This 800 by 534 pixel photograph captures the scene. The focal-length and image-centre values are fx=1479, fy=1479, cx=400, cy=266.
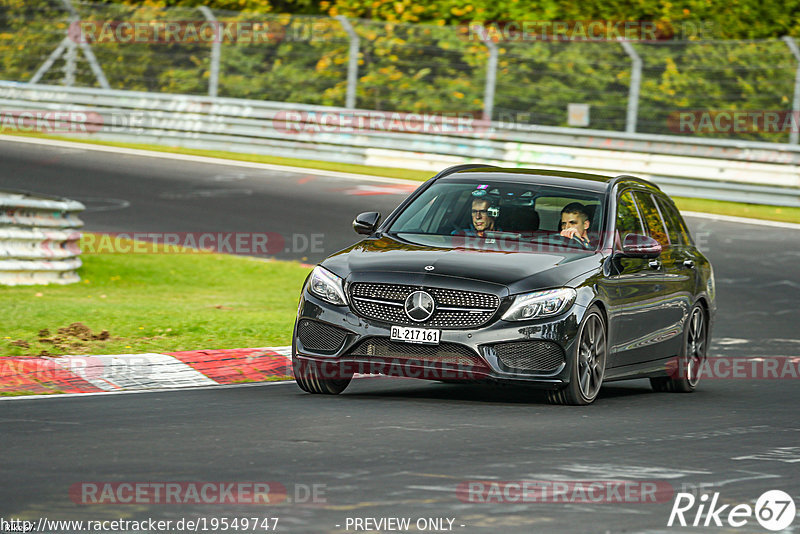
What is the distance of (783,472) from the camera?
7.65 meters

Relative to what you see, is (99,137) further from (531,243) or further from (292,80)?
(531,243)

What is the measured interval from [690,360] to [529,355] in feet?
9.64

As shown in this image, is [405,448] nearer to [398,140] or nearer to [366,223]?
[366,223]

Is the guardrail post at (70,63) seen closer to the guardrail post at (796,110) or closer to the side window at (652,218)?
the guardrail post at (796,110)

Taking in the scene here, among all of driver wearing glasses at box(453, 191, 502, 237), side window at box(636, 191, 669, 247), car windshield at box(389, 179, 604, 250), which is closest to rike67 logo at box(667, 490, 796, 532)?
car windshield at box(389, 179, 604, 250)

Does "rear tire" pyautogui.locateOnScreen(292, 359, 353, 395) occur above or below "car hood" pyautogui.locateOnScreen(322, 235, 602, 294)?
below

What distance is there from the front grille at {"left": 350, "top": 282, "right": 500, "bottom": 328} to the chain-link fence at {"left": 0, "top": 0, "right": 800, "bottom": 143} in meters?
17.6

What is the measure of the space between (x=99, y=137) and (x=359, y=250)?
20933 millimetres

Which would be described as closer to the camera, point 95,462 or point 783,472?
point 95,462

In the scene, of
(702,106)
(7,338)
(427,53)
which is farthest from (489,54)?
(7,338)

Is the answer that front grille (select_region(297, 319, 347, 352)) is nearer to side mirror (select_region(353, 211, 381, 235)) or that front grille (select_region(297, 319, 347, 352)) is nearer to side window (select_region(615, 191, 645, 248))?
side mirror (select_region(353, 211, 381, 235))

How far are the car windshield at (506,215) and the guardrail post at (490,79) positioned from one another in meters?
17.2

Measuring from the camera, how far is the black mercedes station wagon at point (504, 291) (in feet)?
30.4

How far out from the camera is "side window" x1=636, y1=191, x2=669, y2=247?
37.7 feet
